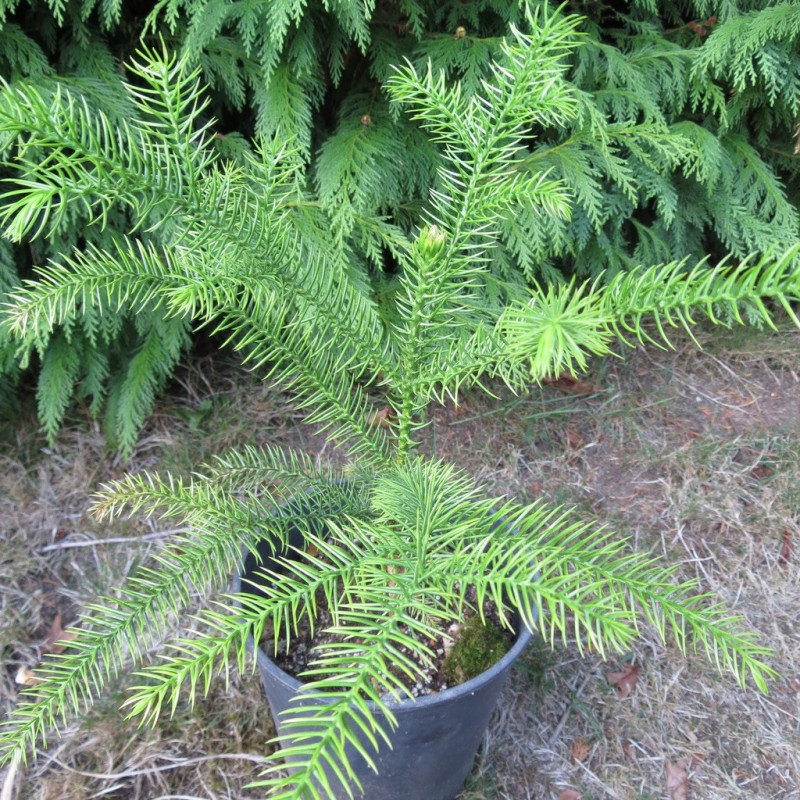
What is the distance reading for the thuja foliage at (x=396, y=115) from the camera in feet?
6.04

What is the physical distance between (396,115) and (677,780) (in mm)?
1842

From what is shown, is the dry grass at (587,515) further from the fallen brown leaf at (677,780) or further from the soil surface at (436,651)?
the soil surface at (436,651)

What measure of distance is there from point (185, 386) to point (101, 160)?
1.64 m

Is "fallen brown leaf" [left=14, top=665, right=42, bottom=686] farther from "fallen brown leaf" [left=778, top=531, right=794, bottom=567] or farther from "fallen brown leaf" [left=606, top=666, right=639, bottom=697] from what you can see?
"fallen brown leaf" [left=778, top=531, right=794, bottom=567]

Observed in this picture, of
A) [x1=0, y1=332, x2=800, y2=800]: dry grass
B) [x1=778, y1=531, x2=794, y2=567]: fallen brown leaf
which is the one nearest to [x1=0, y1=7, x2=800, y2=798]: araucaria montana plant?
[x1=0, y1=332, x2=800, y2=800]: dry grass

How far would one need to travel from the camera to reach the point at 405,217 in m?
2.16

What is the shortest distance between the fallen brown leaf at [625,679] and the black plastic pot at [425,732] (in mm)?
514

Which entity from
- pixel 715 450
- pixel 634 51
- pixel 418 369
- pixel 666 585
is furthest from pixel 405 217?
pixel 666 585

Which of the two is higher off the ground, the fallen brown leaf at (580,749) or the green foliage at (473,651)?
the green foliage at (473,651)

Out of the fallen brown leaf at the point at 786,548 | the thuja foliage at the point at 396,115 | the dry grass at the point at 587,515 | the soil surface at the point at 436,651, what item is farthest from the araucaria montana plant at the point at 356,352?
the fallen brown leaf at the point at 786,548

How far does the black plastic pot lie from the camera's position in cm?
122

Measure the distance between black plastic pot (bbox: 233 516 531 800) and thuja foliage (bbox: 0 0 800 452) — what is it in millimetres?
1079

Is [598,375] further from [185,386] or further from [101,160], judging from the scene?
[101,160]

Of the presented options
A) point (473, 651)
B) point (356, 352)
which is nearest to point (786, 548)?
point (473, 651)
